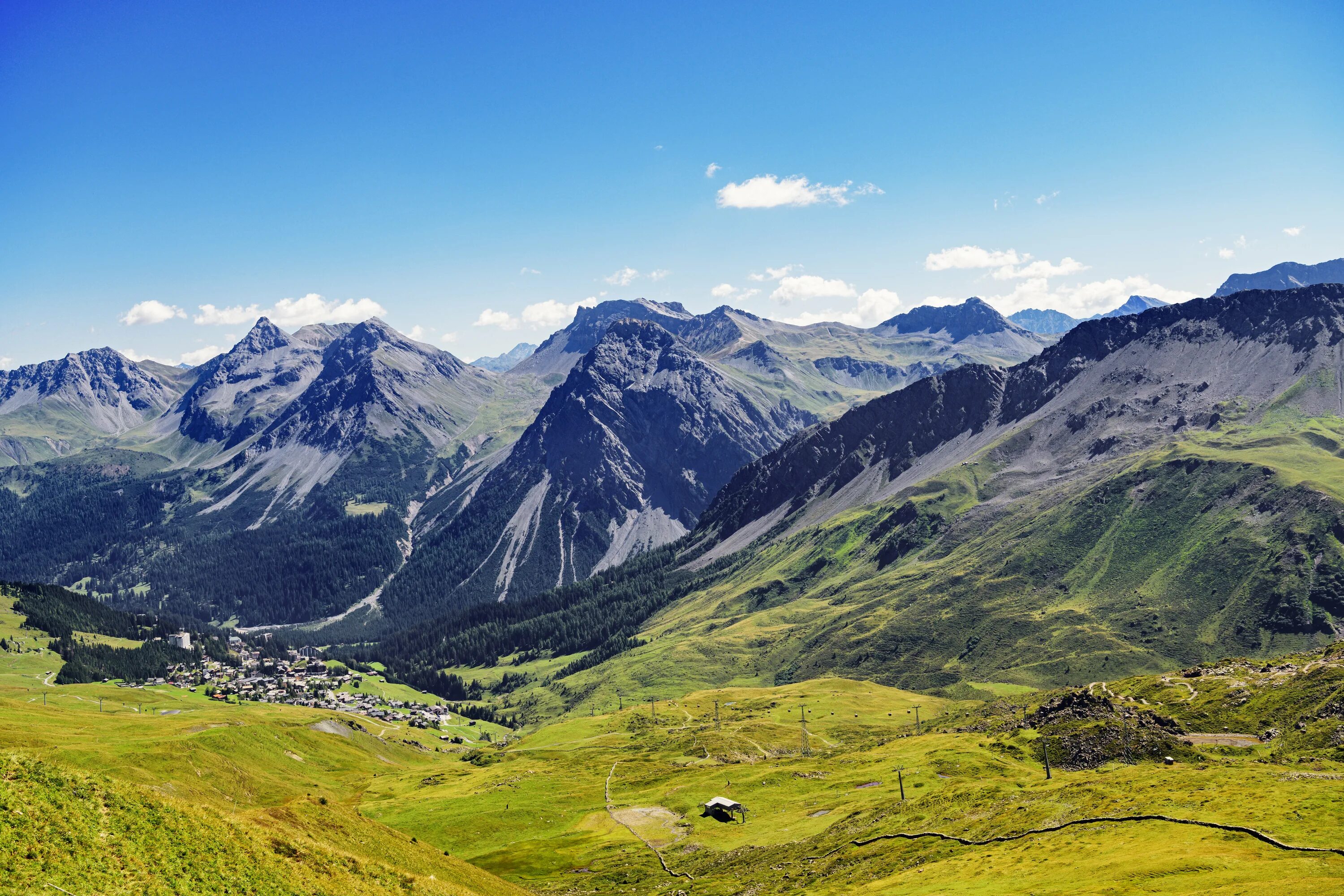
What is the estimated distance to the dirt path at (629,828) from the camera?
11169cm

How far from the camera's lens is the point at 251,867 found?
52.9m

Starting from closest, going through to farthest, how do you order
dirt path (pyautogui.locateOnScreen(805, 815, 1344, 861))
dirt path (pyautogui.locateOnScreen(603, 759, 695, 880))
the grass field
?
the grass field, dirt path (pyautogui.locateOnScreen(805, 815, 1344, 861)), dirt path (pyautogui.locateOnScreen(603, 759, 695, 880))

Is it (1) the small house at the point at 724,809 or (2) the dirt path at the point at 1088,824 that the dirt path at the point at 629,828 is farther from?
(2) the dirt path at the point at 1088,824

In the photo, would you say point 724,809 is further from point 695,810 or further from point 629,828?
point 629,828

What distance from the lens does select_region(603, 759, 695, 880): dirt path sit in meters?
112

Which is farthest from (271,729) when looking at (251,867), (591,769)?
(251,867)

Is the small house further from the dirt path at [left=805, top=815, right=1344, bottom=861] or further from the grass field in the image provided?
the dirt path at [left=805, top=815, right=1344, bottom=861]

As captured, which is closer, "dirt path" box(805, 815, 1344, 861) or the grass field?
the grass field

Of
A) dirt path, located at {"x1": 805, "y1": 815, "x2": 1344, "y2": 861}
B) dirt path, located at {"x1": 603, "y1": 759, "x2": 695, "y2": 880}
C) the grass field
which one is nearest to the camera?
the grass field

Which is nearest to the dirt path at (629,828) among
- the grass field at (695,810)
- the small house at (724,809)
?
the grass field at (695,810)

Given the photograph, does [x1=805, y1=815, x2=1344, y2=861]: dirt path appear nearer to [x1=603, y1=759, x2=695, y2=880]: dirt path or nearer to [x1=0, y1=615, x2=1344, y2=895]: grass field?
[x1=0, y1=615, x2=1344, y2=895]: grass field

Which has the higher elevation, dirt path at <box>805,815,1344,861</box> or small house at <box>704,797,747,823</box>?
dirt path at <box>805,815,1344,861</box>

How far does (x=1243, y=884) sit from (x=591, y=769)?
146 meters

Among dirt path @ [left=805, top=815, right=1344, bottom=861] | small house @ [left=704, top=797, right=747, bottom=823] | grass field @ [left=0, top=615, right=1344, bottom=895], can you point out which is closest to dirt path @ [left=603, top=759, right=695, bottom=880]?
grass field @ [left=0, top=615, right=1344, bottom=895]
